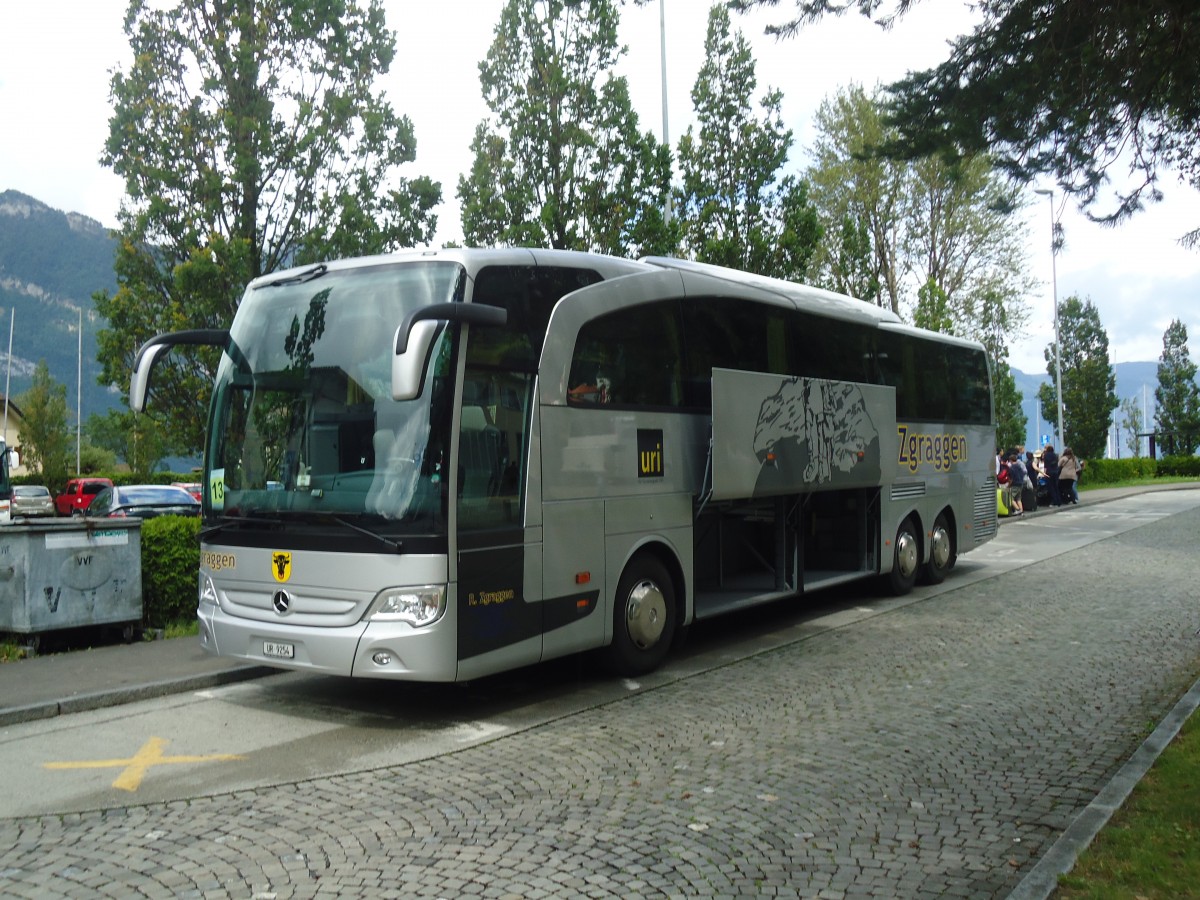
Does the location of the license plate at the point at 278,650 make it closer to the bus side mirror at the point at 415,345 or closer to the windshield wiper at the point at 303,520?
the windshield wiper at the point at 303,520

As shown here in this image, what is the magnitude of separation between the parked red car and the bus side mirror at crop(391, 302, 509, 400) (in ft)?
136

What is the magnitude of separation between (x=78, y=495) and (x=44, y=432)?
21.6 metres

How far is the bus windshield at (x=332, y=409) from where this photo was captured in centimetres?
758

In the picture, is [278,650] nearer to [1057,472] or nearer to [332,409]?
[332,409]

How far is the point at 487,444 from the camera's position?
7.95 metres

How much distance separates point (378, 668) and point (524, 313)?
2.80 metres

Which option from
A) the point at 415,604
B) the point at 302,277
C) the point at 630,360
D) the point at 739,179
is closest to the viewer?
the point at 415,604

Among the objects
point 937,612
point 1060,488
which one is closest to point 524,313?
point 937,612

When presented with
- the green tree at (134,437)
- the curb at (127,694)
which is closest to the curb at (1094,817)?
the curb at (127,694)

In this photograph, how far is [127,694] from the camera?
28.7 feet

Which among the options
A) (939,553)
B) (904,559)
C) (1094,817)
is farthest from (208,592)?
(939,553)

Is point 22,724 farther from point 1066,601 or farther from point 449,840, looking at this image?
point 1066,601

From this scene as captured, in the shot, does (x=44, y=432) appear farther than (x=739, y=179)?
Yes

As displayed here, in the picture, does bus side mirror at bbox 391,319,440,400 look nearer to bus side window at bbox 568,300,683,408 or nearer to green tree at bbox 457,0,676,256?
bus side window at bbox 568,300,683,408
